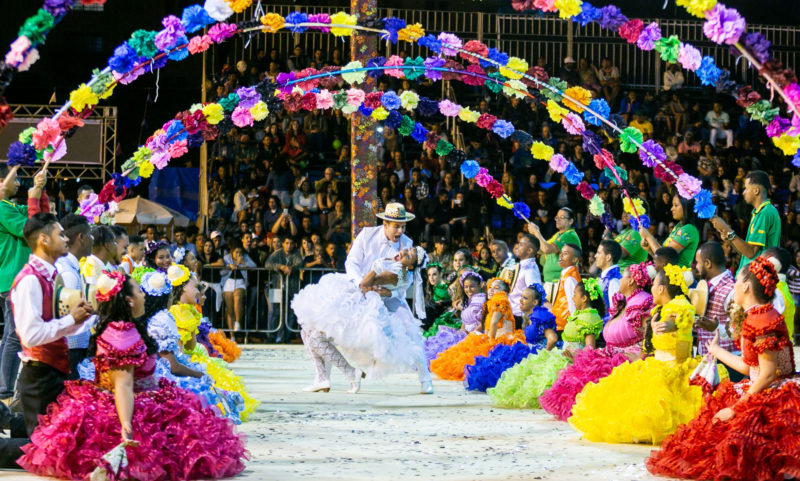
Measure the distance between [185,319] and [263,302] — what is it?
883 cm

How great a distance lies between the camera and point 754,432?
5.84 m

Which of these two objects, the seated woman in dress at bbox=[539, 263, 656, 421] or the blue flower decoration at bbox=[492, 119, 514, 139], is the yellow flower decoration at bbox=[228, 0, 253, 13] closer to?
the seated woman in dress at bbox=[539, 263, 656, 421]

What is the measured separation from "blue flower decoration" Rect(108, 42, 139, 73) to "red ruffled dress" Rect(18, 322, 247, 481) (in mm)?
3667

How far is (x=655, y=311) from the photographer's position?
7.40 meters

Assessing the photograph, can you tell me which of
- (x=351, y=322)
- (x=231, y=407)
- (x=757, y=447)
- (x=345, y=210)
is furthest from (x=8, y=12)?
(x=757, y=447)

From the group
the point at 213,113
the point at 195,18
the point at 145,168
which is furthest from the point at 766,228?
the point at 145,168

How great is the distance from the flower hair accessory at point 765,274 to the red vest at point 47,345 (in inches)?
148

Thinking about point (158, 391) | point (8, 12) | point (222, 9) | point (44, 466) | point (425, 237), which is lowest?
point (44, 466)

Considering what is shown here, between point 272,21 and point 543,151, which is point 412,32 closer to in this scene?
point 272,21

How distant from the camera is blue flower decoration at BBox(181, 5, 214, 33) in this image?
8.63 metres

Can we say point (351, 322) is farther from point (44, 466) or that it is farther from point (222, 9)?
point (44, 466)

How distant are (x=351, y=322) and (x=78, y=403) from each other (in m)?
4.44

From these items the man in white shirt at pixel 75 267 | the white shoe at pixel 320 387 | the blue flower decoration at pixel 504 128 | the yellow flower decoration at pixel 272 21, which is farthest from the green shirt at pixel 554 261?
the man in white shirt at pixel 75 267

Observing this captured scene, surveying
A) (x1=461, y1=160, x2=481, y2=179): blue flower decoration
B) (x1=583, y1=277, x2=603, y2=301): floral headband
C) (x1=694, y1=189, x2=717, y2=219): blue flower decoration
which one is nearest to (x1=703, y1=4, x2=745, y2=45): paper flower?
(x1=583, y1=277, x2=603, y2=301): floral headband
